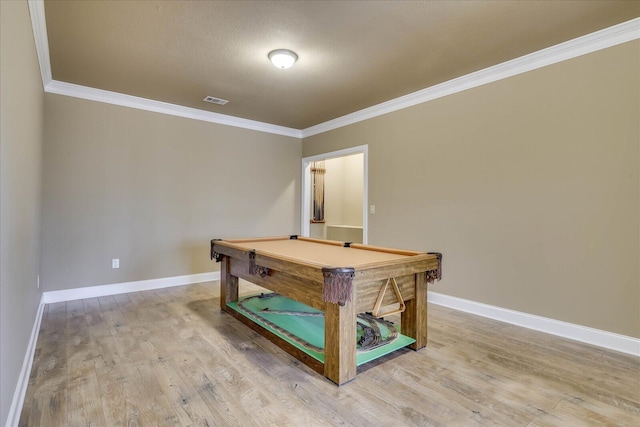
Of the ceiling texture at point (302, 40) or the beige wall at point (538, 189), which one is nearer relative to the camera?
the ceiling texture at point (302, 40)

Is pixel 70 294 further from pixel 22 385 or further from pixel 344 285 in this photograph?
pixel 344 285

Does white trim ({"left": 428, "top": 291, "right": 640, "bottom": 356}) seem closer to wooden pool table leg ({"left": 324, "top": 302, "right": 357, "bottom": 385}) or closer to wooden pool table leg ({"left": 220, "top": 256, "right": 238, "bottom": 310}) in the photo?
wooden pool table leg ({"left": 324, "top": 302, "right": 357, "bottom": 385})

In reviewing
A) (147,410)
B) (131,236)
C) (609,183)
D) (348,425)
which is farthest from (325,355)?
(131,236)

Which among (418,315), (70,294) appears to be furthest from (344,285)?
(70,294)

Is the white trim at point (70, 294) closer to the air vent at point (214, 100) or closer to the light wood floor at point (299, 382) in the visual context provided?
the light wood floor at point (299, 382)

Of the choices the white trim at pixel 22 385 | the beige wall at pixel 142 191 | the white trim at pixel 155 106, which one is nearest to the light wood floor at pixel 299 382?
the white trim at pixel 22 385

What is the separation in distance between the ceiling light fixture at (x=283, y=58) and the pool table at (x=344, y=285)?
5.72 ft

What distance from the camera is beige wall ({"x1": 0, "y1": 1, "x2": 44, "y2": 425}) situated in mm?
1415

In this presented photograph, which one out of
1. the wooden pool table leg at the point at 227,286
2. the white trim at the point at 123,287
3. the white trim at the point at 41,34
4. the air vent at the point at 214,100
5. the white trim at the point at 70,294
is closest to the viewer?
the white trim at the point at 70,294

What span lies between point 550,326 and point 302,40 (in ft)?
10.9

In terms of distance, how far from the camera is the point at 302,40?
272 cm

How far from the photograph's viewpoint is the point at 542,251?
293 cm

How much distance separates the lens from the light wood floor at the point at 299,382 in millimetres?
1692

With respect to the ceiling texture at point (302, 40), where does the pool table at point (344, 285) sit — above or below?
below
